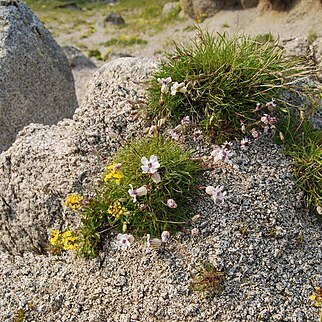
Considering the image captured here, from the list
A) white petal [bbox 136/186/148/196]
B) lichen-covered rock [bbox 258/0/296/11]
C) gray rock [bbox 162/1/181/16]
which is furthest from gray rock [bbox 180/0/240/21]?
white petal [bbox 136/186/148/196]

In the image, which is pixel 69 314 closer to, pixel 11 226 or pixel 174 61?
pixel 11 226

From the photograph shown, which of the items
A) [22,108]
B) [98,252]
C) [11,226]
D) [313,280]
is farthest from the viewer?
[22,108]

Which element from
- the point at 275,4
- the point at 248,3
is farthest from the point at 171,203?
the point at 248,3

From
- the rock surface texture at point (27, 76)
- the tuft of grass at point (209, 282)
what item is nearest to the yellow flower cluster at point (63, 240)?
the tuft of grass at point (209, 282)

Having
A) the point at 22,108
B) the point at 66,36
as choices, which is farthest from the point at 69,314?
the point at 66,36

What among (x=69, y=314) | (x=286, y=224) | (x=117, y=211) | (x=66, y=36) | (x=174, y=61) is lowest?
(x=66, y=36)

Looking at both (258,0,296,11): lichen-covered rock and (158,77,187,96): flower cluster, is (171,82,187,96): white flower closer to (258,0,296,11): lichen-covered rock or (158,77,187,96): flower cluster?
(158,77,187,96): flower cluster
